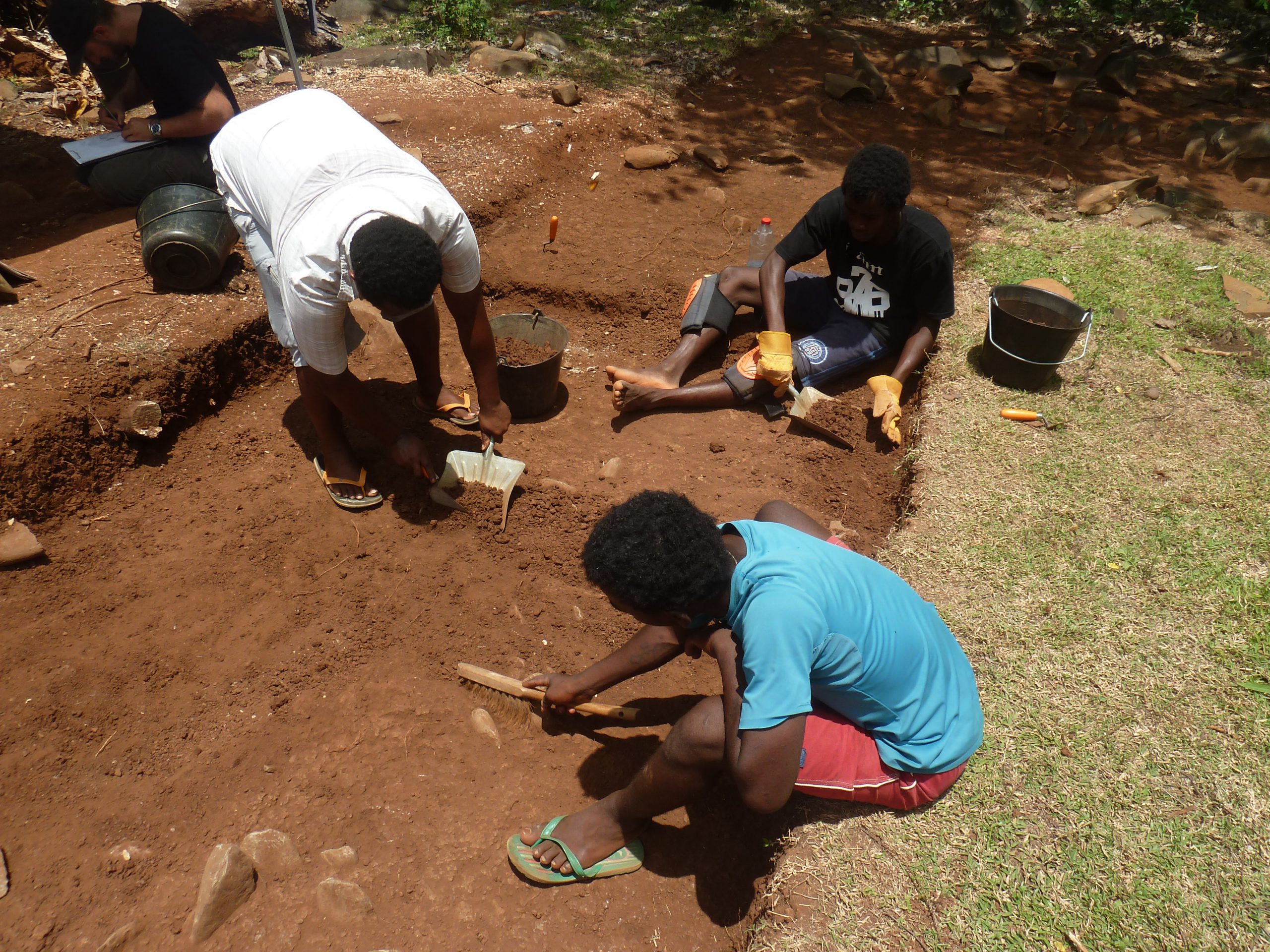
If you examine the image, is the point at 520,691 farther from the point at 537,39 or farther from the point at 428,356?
the point at 537,39

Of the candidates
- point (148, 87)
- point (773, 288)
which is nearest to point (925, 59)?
point (773, 288)

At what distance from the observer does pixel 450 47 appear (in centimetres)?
722

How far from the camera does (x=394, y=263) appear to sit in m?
2.31

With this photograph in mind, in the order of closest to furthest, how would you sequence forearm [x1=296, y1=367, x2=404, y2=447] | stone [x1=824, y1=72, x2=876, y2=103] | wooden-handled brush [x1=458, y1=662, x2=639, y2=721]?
wooden-handled brush [x1=458, y1=662, x2=639, y2=721], forearm [x1=296, y1=367, x2=404, y2=447], stone [x1=824, y1=72, x2=876, y2=103]

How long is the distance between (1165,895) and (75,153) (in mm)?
5850

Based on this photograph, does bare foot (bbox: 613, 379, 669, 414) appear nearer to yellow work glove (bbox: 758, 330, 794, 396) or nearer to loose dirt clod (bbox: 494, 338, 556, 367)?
loose dirt clod (bbox: 494, 338, 556, 367)

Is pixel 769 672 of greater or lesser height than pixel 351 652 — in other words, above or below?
above

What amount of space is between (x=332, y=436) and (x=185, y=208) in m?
1.57

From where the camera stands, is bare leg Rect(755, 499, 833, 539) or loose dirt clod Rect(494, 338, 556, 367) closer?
bare leg Rect(755, 499, 833, 539)

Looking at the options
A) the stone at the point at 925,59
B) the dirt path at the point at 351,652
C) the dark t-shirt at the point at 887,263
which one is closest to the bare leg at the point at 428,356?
the dirt path at the point at 351,652

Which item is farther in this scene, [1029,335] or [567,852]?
[1029,335]

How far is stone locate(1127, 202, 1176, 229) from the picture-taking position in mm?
5090

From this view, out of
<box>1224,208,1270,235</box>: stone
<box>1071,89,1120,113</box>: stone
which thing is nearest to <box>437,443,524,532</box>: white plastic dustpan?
<box>1224,208,1270,235</box>: stone

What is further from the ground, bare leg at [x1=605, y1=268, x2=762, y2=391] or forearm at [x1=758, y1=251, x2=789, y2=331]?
forearm at [x1=758, y1=251, x2=789, y2=331]
